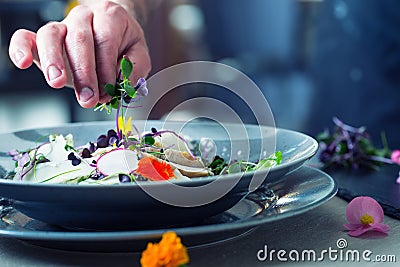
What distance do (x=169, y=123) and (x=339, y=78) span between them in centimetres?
125

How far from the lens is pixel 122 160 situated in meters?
0.68

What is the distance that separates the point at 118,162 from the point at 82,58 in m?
0.20

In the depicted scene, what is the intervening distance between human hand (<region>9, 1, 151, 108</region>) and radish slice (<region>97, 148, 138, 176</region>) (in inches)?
4.7

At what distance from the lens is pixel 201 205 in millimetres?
637

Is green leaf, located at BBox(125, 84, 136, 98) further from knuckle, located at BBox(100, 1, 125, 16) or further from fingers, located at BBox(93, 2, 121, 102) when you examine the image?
knuckle, located at BBox(100, 1, 125, 16)

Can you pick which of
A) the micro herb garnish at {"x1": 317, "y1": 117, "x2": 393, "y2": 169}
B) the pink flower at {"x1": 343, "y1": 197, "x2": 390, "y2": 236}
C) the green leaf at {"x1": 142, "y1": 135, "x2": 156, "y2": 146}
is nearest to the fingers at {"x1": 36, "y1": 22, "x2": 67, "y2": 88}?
the green leaf at {"x1": 142, "y1": 135, "x2": 156, "y2": 146}

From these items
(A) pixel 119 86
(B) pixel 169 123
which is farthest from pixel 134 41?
(A) pixel 119 86

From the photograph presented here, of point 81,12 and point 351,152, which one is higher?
point 81,12

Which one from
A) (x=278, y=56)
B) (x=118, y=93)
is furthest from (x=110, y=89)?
(x=278, y=56)

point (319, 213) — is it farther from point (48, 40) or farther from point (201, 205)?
point (48, 40)

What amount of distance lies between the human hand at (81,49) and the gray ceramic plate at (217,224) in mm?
177

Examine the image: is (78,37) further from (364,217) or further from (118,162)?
(364,217)

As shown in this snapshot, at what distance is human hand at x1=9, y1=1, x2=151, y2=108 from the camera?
791 millimetres

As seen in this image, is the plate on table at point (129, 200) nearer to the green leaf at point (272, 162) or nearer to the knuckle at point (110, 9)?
the green leaf at point (272, 162)
